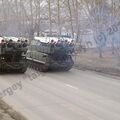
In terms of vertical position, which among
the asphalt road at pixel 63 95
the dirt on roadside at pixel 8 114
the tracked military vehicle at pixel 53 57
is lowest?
the asphalt road at pixel 63 95

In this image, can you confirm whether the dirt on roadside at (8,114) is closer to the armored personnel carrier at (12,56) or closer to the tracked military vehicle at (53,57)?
the armored personnel carrier at (12,56)

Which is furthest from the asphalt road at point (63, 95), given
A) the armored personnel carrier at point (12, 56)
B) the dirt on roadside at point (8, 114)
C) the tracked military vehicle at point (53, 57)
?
the tracked military vehicle at point (53, 57)

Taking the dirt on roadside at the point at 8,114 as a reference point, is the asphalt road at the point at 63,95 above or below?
below

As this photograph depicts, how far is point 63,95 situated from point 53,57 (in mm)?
8674

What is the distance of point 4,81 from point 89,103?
6435 millimetres

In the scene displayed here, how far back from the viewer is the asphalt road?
11.8 meters

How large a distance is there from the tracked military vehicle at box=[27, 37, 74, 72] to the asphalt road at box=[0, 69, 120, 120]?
1.17 metres

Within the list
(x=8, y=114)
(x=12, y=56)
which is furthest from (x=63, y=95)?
(x=12, y=56)

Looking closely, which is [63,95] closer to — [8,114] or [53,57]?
[8,114]

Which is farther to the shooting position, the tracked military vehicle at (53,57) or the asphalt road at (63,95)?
the tracked military vehicle at (53,57)

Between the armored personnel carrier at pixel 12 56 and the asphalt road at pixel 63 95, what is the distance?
2.40 feet

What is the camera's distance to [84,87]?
17.3 m

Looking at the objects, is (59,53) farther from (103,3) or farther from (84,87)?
(103,3)

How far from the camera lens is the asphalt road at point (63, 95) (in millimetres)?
11780
